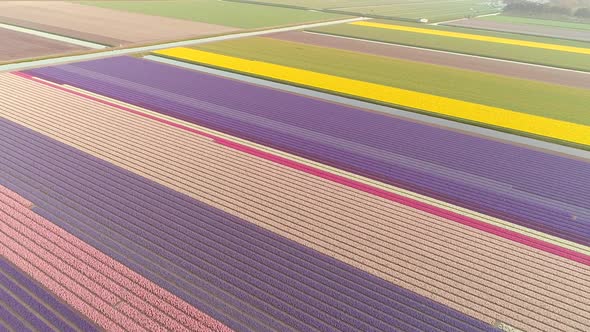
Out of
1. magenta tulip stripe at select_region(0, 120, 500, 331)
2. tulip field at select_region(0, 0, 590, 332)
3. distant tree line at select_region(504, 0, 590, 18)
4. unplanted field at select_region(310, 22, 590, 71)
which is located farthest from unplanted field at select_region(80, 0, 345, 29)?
distant tree line at select_region(504, 0, 590, 18)

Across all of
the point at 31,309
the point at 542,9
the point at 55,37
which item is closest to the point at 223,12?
the point at 55,37

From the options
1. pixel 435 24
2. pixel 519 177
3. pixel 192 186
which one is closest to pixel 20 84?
pixel 192 186

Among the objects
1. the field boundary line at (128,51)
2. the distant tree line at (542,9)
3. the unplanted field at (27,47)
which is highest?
the unplanted field at (27,47)

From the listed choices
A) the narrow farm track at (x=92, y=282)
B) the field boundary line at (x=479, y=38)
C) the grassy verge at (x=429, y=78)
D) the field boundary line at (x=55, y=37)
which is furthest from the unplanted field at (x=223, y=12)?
the narrow farm track at (x=92, y=282)

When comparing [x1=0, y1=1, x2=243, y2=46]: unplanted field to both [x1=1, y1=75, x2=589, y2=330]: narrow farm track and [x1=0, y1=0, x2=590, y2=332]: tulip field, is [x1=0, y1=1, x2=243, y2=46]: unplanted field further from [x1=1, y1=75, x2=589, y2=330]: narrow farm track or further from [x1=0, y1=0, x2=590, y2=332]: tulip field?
[x1=1, y1=75, x2=589, y2=330]: narrow farm track

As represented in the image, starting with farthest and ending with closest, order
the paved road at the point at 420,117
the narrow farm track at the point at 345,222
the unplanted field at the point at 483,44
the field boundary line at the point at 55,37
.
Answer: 1. the unplanted field at the point at 483,44
2. the field boundary line at the point at 55,37
3. the paved road at the point at 420,117
4. the narrow farm track at the point at 345,222

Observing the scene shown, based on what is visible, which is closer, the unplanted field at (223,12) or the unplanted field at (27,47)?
the unplanted field at (27,47)

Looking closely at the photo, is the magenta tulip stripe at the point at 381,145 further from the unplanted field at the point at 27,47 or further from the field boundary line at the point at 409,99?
the unplanted field at the point at 27,47

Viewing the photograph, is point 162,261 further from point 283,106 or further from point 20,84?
point 20,84

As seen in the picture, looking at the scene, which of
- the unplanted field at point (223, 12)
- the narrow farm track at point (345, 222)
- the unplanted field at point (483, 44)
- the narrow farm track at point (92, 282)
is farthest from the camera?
the unplanted field at point (223, 12)
